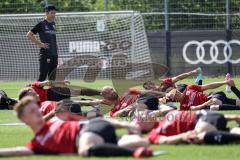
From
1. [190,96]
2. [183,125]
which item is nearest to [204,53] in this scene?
[190,96]

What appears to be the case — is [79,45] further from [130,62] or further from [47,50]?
[47,50]

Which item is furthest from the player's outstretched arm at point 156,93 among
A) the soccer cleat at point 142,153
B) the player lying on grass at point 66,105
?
the soccer cleat at point 142,153

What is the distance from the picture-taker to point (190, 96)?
16500mm

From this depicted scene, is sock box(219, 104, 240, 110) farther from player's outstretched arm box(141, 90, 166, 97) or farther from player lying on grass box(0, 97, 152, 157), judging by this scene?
player lying on grass box(0, 97, 152, 157)

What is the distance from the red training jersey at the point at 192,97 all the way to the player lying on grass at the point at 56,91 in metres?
2.19

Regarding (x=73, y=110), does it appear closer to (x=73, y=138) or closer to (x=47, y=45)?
(x=47, y=45)

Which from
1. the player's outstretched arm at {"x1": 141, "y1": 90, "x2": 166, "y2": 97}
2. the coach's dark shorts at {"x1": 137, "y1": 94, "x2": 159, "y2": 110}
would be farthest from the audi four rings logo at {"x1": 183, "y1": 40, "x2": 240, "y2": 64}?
the coach's dark shorts at {"x1": 137, "y1": 94, "x2": 159, "y2": 110}

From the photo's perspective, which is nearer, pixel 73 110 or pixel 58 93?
pixel 73 110

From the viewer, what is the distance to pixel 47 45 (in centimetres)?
1953

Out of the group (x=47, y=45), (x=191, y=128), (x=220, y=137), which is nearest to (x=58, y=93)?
(x=47, y=45)

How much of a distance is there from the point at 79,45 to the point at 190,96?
12.6 meters

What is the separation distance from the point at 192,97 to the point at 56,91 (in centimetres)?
332

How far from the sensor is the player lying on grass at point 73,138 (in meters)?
9.15

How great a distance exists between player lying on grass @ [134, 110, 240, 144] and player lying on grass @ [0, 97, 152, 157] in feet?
4.51
